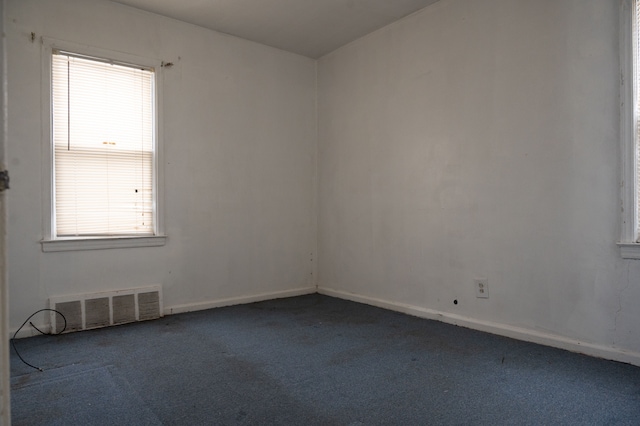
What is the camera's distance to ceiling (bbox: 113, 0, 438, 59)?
369 centimetres

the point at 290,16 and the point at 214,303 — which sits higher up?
the point at 290,16

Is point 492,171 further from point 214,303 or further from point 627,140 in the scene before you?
point 214,303

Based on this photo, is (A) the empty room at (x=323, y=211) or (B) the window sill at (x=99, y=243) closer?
(A) the empty room at (x=323, y=211)

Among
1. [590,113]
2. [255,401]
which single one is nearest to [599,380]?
[590,113]

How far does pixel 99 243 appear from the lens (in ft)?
11.8

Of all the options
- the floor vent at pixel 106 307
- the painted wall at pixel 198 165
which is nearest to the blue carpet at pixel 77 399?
the floor vent at pixel 106 307

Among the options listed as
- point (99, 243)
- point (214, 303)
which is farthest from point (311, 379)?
point (99, 243)

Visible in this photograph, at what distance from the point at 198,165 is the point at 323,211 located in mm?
1531

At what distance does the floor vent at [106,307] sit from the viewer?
11.1 feet

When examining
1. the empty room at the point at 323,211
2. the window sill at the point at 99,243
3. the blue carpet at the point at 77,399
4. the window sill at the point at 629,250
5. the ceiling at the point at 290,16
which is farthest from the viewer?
the ceiling at the point at 290,16

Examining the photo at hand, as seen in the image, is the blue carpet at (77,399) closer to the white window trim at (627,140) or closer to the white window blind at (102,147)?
the white window blind at (102,147)

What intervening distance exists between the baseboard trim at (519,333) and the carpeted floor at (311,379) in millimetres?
72

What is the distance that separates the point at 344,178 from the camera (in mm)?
4656

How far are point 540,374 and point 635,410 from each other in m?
0.49
